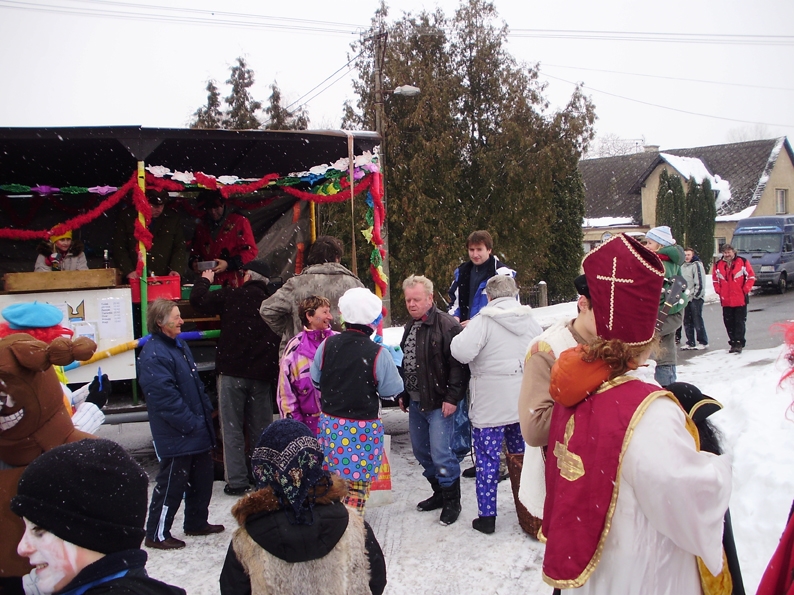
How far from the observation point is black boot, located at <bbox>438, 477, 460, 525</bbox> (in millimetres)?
5320

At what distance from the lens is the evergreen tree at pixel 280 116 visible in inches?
915

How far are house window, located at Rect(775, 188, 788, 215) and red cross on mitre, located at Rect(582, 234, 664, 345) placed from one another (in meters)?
44.3

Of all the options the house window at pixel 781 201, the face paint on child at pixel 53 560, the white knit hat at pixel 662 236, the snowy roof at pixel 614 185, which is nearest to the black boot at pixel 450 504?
the white knit hat at pixel 662 236

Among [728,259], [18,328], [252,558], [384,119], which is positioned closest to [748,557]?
[252,558]

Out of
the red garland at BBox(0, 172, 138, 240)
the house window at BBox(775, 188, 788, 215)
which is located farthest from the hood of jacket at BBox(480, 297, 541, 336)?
the house window at BBox(775, 188, 788, 215)

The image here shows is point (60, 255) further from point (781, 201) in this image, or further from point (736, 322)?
point (781, 201)

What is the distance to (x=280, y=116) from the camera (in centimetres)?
2370

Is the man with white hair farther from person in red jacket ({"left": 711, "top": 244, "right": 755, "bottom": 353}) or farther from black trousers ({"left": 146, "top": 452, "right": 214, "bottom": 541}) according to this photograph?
person in red jacket ({"left": 711, "top": 244, "right": 755, "bottom": 353})

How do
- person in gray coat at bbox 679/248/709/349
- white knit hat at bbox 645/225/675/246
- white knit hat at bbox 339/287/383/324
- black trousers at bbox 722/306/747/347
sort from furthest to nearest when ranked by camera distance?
black trousers at bbox 722/306/747/347 < person in gray coat at bbox 679/248/709/349 < white knit hat at bbox 645/225/675/246 < white knit hat at bbox 339/287/383/324

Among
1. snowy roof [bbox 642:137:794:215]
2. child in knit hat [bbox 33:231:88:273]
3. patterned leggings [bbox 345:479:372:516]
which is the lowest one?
patterned leggings [bbox 345:479:372:516]

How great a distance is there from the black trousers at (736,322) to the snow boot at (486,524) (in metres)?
8.97

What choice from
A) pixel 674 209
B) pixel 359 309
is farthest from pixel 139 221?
pixel 674 209

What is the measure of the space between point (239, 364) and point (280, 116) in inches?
753

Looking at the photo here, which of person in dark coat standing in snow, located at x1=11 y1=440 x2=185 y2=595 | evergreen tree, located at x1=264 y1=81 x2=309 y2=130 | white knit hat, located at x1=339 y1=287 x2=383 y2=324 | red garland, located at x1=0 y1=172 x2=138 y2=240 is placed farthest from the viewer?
evergreen tree, located at x1=264 y1=81 x2=309 y2=130
